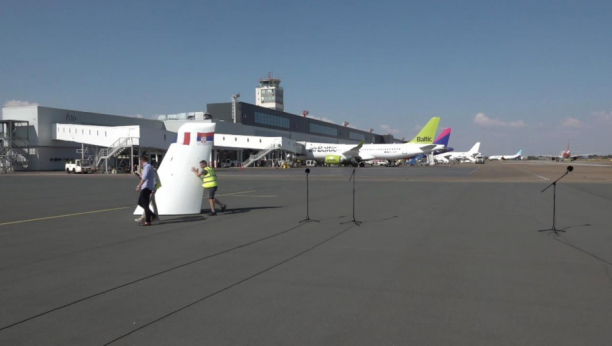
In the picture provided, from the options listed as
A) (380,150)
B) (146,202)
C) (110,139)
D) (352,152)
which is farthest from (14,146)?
(146,202)

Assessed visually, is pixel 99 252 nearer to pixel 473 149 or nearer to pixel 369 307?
pixel 369 307

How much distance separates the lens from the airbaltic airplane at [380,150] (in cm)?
7056

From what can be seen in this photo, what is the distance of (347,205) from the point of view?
15883 mm

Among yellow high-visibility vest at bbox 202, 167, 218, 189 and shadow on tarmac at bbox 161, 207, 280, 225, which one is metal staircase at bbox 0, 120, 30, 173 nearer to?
shadow on tarmac at bbox 161, 207, 280, 225

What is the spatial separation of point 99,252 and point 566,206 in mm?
15086

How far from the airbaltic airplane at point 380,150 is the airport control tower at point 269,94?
47.3m

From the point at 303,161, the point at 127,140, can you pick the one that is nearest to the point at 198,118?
the point at 303,161

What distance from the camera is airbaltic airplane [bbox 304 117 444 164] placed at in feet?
232

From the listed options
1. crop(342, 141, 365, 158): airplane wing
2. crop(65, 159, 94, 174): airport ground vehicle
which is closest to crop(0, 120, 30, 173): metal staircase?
crop(65, 159, 94, 174): airport ground vehicle

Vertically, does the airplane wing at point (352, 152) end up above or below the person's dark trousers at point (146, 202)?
above

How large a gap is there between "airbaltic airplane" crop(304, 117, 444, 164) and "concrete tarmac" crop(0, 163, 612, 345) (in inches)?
2307

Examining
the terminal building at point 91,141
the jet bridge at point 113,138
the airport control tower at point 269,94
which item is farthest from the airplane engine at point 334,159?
the airport control tower at point 269,94

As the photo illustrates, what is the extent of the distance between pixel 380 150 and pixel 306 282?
230 ft

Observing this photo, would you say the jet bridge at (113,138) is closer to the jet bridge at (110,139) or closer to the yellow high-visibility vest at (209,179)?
the jet bridge at (110,139)
